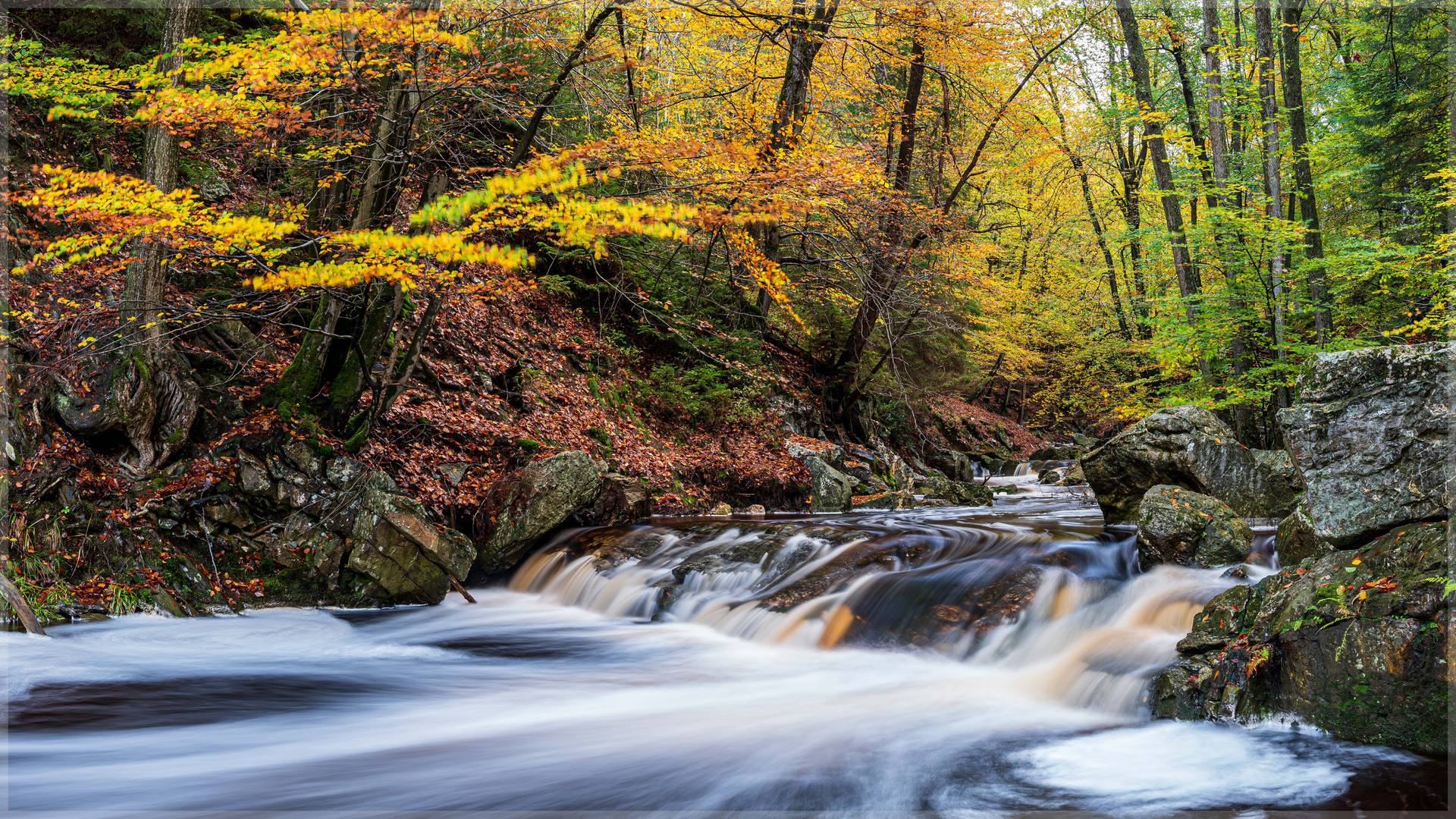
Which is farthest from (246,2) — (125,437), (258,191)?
(125,437)

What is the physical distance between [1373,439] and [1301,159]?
8899 mm

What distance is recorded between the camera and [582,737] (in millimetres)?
4875

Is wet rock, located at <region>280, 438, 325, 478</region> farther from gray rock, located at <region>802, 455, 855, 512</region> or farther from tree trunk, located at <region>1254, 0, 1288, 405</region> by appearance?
tree trunk, located at <region>1254, 0, 1288, 405</region>

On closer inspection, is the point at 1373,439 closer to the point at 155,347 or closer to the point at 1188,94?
the point at 155,347

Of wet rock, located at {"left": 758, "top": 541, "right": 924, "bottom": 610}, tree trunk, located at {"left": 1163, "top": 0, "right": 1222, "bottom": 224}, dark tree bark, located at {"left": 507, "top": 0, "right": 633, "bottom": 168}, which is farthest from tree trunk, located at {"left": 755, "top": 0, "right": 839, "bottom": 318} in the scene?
tree trunk, located at {"left": 1163, "top": 0, "right": 1222, "bottom": 224}

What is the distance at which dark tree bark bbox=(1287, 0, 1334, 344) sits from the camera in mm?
10383

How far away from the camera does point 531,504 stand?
8742 mm

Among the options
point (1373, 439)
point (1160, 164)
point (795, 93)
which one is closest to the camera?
point (1373, 439)

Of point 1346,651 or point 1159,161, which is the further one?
point 1159,161

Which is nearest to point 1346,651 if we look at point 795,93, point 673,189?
point 673,189

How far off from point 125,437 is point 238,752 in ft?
12.5

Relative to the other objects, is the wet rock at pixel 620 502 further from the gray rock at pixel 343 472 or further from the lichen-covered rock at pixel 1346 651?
the lichen-covered rock at pixel 1346 651

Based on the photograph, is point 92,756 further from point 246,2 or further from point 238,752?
point 246,2

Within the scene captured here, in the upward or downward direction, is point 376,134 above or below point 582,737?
above
